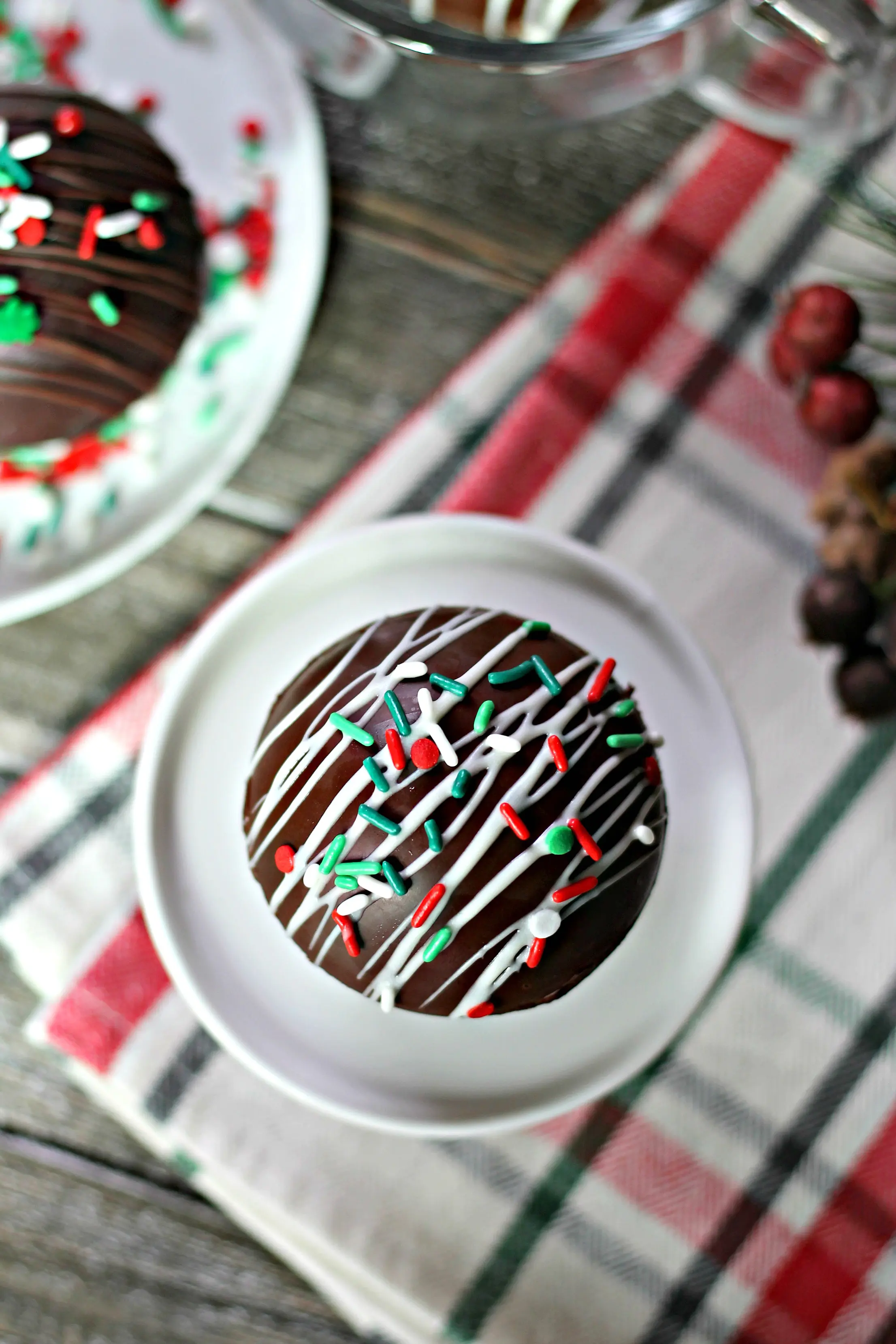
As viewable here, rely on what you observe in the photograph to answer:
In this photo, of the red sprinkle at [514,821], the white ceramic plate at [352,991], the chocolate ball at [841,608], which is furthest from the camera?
the chocolate ball at [841,608]

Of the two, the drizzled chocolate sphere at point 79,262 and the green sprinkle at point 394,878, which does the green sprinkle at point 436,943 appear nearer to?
the green sprinkle at point 394,878

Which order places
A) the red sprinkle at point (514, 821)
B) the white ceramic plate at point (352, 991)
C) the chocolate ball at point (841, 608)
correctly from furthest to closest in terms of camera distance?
1. the chocolate ball at point (841, 608)
2. the white ceramic plate at point (352, 991)
3. the red sprinkle at point (514, 821)

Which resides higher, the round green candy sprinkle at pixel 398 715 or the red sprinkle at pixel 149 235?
the red sprinkle at pixel 149 235

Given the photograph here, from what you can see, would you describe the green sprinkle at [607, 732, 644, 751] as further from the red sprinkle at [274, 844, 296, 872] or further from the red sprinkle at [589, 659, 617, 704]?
the red sprinkle at [274, 844, 296, 872]

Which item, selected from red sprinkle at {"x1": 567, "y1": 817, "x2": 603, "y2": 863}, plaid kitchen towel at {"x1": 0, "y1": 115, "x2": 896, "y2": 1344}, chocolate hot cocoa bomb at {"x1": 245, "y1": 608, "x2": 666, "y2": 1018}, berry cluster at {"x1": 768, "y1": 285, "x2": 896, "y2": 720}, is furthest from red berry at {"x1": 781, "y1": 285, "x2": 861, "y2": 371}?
red sprinkle at {"x1": 567, "y1": 817, "x2": 603, "y2": 863}

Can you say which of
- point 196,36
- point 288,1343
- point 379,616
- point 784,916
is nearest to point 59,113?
point 196,36

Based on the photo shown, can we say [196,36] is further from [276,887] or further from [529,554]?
[276,887]

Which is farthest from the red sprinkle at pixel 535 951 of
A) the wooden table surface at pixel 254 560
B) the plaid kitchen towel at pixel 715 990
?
the wooden table surface at pixel 254 560

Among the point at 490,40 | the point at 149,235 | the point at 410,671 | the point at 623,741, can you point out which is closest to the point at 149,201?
the point at 149,235

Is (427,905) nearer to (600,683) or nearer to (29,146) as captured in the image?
(600,683)
